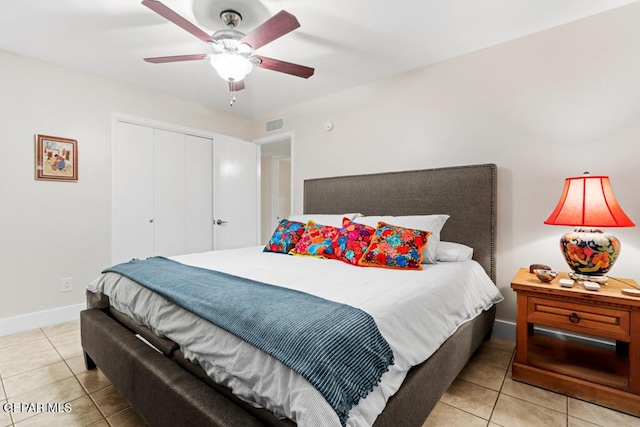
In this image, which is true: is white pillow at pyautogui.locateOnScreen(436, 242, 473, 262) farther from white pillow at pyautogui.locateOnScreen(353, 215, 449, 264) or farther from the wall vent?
the wall vent

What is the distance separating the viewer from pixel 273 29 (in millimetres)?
1719

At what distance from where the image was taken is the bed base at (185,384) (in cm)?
101

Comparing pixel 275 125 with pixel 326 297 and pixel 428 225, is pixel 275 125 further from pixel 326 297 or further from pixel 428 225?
pixel 326 297

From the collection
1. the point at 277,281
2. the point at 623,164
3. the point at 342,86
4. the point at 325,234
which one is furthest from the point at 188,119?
the point at 623,164

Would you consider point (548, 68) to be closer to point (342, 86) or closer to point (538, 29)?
point (538, 29)

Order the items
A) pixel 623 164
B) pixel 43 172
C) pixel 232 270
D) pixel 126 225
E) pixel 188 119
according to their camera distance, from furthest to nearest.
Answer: pixel 188 119
pixel 126 225
pixel 43 172
pixel 623 164
pixel 232 270

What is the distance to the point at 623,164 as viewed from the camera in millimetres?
2031

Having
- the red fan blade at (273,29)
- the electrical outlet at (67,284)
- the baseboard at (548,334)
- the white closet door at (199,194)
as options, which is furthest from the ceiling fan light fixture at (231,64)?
the baseboard at (548,334)

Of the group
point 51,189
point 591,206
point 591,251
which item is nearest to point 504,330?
point 591,251

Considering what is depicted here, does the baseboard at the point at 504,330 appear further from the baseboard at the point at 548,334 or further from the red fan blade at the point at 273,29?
the red fan blade at the point at 273,29

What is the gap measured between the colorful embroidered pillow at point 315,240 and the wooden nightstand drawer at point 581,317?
1.41m

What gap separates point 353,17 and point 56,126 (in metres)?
2.87

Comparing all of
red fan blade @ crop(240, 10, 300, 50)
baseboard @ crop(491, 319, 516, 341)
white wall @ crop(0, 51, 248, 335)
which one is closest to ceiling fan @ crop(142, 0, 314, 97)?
red fan blade @ crop(240, 10, 300, 50)

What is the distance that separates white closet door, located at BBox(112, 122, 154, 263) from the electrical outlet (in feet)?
1.31
